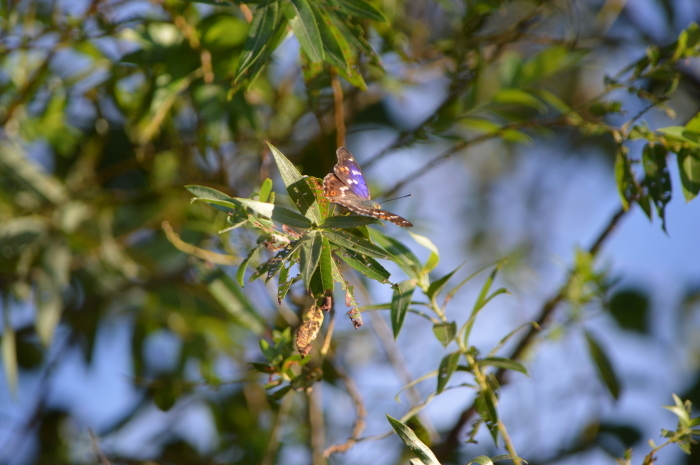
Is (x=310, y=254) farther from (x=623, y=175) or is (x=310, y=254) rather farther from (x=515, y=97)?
(x=515, y=97)

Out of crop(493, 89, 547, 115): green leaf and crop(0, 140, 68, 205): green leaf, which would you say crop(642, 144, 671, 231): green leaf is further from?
crop(0, 140, 68, 205): green leaf

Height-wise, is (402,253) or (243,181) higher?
(402,253)

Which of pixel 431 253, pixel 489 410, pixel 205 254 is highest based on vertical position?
pixel 431 253

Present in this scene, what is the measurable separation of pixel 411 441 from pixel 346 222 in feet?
0.65

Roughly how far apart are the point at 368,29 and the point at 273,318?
0.59 metres

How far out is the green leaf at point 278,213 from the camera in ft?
1.48

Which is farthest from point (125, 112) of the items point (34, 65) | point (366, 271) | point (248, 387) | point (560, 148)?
point (560, 148)

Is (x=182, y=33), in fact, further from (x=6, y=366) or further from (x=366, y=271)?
(x=6, y=366)

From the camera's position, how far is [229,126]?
3.18ft

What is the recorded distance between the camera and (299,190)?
1.58 feet

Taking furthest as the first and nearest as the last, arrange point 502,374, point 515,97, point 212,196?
1. point 515,97
2. point 502,374
3. point 212,196

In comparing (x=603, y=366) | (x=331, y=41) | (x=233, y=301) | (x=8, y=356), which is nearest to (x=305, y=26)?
(x=331, y=41)

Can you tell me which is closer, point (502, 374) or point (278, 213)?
point (278, 213)

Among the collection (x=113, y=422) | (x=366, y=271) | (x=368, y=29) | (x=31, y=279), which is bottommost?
→ (x=113, y=422)
